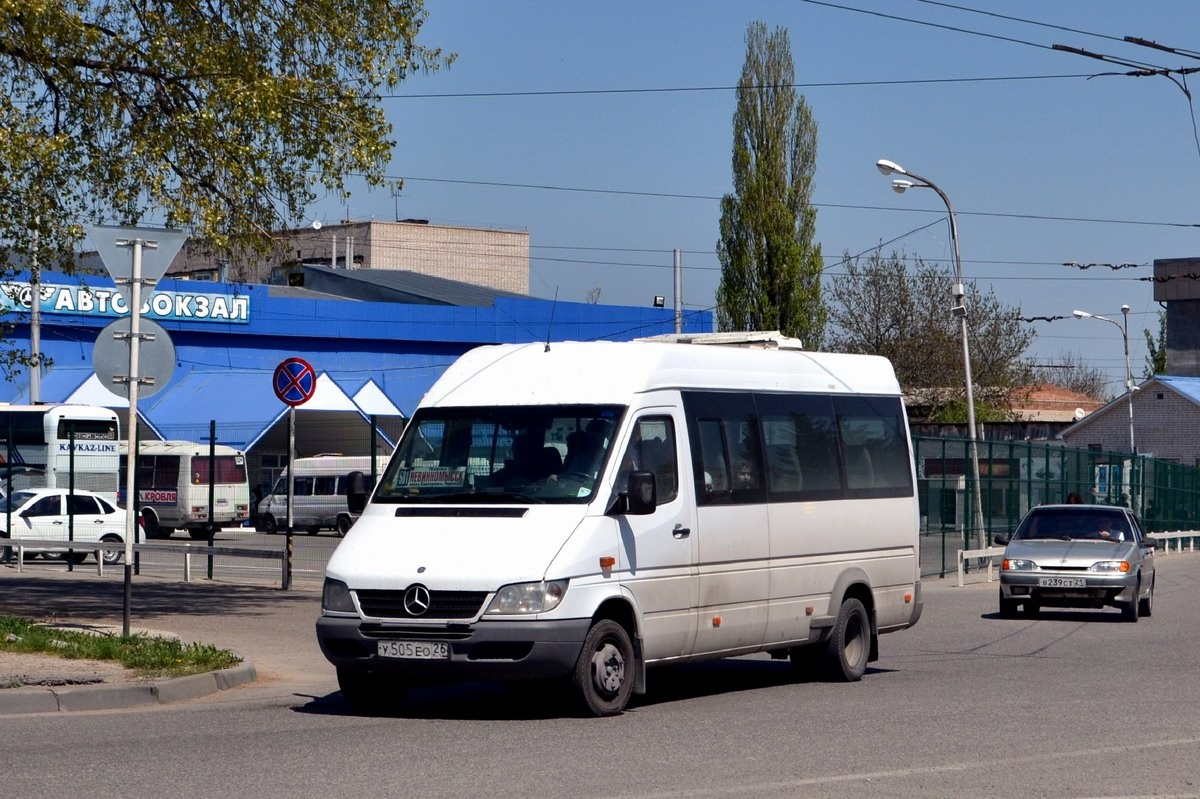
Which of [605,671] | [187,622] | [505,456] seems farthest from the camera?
[187,622]

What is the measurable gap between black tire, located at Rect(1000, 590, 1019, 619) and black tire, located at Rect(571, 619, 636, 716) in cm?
1220

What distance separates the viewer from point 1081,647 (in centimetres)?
1745

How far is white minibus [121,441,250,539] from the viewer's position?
45219 millimetres

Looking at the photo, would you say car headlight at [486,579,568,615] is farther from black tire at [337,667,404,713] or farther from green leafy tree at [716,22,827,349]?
green leafy tree at [716,22,827,349]

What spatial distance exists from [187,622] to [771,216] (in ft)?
131

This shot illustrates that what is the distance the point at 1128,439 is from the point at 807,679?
57.9 meters

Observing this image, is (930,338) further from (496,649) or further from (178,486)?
(496,649)

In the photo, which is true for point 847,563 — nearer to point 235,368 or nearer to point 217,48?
point 217,48

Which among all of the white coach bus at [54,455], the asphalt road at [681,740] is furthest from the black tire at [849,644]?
the white coach bus at [54,455]

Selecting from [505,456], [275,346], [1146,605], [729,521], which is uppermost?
[275,346]

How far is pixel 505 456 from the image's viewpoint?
11.0 metres

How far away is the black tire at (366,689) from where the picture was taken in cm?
1073

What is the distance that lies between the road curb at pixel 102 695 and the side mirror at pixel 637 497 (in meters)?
3.50

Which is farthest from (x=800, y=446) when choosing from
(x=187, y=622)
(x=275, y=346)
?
(x=275, y=346)
